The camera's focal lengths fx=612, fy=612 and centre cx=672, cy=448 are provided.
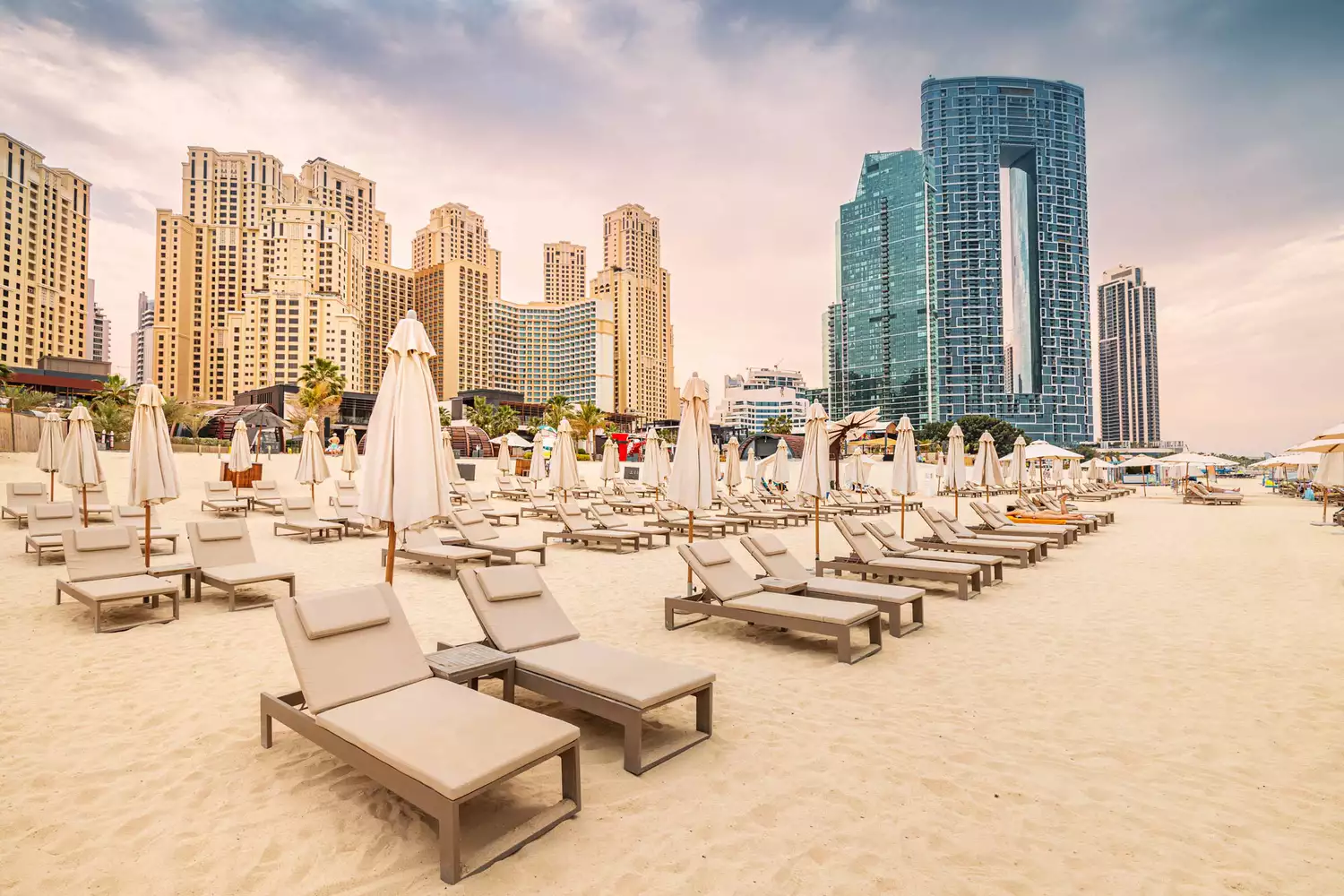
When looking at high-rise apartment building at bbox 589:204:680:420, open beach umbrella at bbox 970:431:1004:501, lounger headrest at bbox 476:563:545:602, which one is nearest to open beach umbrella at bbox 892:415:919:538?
open beach umbrella at bbox 970:431:1004:501

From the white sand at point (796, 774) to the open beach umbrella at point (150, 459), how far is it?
5.45 ft

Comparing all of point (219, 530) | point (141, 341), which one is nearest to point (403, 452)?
point (219, 530)

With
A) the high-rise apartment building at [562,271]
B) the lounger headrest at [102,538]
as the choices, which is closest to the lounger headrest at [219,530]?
the lounger headrest at [102,538]

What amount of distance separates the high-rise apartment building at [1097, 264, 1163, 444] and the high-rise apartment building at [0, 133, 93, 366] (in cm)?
19677

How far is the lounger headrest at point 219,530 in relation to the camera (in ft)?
24.5

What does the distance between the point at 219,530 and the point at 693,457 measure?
5.94 metres

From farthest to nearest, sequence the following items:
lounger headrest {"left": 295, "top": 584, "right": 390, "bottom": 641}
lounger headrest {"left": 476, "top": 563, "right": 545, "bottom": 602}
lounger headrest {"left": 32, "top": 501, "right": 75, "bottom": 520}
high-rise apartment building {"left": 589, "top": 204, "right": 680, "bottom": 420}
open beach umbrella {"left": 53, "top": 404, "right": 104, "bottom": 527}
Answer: high-rise apartment building {"left": 589, "top": 204, "right": 680, "bottom": 420} < open beach umbrella {"left": 53, "top": 404, "right": 104, "bottom": 527} < lounger headrest {"left": 32, "top": 501, "right": 75, "bottom": 520} < lounger headrest {"left": 476, "top": 563, "right": 545, "bottom": 602} < lounger headrest {"left": 295, "top": 584, "right": 390, "bottom": 641}

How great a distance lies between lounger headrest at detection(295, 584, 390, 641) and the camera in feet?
11.2

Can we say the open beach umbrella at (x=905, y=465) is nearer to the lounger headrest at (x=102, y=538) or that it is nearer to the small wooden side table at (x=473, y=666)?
the small wooden side table at (x=473, y=666)

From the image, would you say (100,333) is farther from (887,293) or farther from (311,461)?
(311,461)

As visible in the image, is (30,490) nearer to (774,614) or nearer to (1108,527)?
(774,614)

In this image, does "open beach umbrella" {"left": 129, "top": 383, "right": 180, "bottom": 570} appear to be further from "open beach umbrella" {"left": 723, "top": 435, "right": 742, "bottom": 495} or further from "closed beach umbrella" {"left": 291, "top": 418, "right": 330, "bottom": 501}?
"open beach umbrella" {"left": 723, "top": 435, "right": 742, "bottom": 495}

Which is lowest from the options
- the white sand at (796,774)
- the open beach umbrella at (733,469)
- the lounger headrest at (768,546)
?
the white sand at (796,774)

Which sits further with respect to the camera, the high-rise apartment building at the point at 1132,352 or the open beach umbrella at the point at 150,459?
the high-rise apartment building at the point at 1132,352
